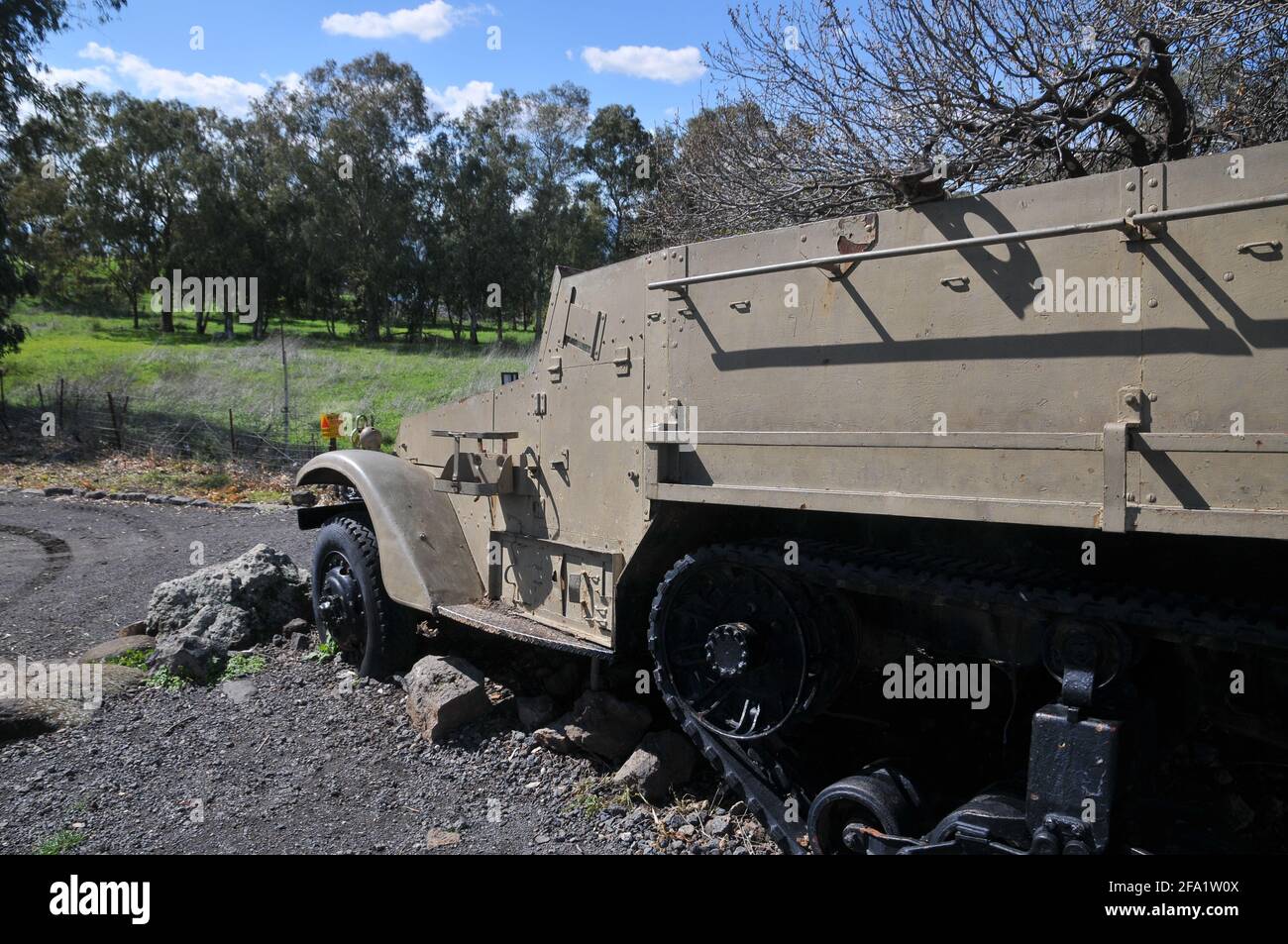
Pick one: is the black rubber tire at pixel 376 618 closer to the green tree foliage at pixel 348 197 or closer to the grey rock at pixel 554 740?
the grey rock at pixel 554 740

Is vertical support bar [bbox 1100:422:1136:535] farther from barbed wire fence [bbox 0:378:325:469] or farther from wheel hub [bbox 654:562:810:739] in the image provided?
barbed wire fence [bbox 0:378:325:469]

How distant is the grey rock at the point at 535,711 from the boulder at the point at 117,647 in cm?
306

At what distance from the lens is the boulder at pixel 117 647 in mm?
6297

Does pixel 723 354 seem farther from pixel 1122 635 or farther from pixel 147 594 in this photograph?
pixel 147 594

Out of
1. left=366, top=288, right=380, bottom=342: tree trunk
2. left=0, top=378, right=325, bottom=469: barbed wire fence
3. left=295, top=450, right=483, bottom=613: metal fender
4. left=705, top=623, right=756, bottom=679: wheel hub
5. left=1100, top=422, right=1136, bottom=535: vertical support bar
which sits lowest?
left=705, top=623, right=756, bottom=679: wheel hub

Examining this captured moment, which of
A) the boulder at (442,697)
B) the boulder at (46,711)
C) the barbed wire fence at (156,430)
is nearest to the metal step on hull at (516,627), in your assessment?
the boulder at (442,697)

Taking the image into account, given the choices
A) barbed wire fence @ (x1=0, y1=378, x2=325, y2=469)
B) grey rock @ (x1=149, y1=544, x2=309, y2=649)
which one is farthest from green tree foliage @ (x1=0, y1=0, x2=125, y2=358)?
grey rock @ (x1=149, y1=544, x2=309, y2=649)

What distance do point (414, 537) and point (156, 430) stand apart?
1404cm

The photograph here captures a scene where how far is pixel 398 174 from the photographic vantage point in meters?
35.1

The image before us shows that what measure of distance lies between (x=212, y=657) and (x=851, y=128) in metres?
7.49

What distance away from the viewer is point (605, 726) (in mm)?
4773

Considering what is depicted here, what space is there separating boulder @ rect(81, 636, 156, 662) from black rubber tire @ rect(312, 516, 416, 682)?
1.76 metres

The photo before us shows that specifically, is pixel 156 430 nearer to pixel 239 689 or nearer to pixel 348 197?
pixel 239 689

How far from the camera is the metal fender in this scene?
528cm
